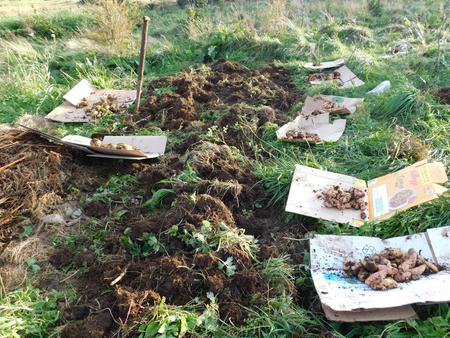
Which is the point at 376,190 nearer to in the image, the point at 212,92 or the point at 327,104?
the point at 327,104

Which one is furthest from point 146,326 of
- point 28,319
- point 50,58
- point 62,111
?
point 50,58

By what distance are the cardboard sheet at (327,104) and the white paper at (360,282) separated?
2488mm

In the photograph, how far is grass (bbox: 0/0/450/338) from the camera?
240cm

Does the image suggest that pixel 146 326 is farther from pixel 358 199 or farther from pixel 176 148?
pixel 176 148

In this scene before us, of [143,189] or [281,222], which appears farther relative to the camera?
[143,189]

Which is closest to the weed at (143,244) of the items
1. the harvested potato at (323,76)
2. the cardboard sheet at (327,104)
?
the cardboard sheet at (327,104)

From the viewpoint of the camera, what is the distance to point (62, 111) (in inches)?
218

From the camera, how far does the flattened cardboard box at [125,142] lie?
13.2 ft

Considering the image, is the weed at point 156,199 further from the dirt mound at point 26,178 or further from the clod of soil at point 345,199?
the clod of soil at point 345,199

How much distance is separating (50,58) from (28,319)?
19.3 feet

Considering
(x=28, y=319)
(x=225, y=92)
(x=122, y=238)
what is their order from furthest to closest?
1. (x=225, y=92)
2. (x=122, y=238)
3. (x=28, y=319)

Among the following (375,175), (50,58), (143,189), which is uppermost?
(375,175)

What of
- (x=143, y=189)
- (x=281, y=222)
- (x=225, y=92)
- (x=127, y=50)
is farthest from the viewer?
(x=127, y=50)

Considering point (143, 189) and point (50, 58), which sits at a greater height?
point (143, 189)
